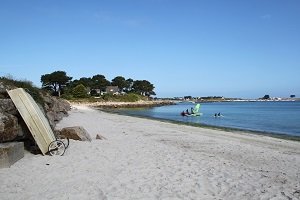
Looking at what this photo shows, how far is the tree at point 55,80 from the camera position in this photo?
11131 centimetres

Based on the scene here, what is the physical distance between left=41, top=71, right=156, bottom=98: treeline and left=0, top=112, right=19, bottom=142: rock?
3920 inches

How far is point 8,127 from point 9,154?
3.59 feet

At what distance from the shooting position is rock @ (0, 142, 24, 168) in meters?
9.20

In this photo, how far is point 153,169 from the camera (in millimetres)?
10344

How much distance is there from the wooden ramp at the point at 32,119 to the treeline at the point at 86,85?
3892 inches

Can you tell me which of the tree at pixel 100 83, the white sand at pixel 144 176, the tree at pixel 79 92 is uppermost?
the tree at pixel 100 83

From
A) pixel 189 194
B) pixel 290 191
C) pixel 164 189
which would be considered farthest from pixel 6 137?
pixel 290 191

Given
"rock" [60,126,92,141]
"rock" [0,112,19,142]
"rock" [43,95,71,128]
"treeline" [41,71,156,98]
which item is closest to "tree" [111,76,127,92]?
"treeline" [41,71,156,98]

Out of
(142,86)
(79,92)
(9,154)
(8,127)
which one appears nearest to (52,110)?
(8,127)

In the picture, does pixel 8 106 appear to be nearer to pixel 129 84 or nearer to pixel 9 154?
pixel 9 154

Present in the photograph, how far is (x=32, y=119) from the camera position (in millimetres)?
11195

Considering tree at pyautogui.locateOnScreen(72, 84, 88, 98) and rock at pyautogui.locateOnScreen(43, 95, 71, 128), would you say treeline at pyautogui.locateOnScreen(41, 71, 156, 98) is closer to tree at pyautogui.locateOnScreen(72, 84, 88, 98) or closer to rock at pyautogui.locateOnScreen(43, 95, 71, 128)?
tree at pyautogui.locateOnScreen(72, 84, 88, 98)

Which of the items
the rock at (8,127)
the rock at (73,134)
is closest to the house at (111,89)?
the rock at (73,134)

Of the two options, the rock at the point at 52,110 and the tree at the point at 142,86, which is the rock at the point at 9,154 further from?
the tree at the point at 142,86
